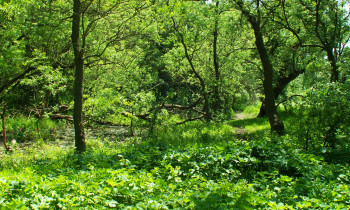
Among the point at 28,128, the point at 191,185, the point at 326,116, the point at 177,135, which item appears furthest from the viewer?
the point at 28,128

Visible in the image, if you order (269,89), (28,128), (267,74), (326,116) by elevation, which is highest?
(267,74)

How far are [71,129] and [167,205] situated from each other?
40.7ft

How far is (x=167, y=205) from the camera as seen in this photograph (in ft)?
12.2

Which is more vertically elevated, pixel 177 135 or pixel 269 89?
pixel 269 89

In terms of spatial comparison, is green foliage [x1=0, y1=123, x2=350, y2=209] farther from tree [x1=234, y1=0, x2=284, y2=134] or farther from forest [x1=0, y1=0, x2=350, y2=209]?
tree [x1=234, y1=0, x2=284, y2=134]

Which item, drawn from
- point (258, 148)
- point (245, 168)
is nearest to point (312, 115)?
point (258, 148)

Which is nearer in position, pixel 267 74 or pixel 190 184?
pixel 190 184

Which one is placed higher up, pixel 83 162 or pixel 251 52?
pixel 251 52

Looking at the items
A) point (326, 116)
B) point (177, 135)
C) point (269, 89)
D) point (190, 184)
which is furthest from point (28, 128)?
point (326, 116)

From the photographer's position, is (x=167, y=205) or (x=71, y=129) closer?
(x=167, y=205)

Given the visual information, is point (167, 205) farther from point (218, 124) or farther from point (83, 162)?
point (218, 124)

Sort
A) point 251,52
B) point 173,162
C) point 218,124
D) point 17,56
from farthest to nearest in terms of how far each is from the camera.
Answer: point 251,52 < point 218,124 < point 17,56 < point 173,162

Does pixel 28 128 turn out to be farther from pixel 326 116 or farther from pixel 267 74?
pixel 326 116

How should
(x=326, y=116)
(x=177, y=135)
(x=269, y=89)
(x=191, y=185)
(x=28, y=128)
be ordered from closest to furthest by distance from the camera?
(x=191, y=185), (x=326, y=116), (x=269, y=89), (x=177, y=135), (x=28, y=128)
